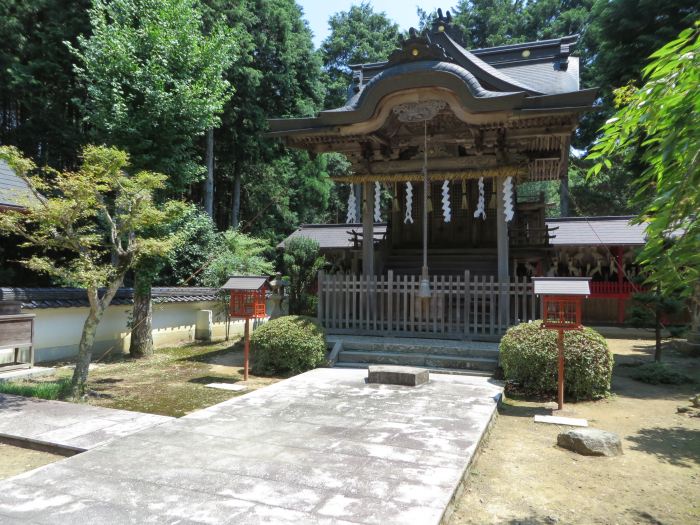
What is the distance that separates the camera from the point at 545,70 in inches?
475

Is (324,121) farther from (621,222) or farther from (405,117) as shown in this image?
(621,222)

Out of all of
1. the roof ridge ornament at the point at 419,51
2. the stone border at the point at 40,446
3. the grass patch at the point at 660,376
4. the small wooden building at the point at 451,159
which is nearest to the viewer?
the stone border at the point at 40,446

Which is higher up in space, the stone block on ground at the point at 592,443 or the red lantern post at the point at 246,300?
the red lantern post at the point at 246,300

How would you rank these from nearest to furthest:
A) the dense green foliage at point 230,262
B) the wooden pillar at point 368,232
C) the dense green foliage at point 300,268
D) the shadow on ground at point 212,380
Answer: the shadow on ground at point 212,380
the wooden pillar at point 368,232
the dense green foliage at point 300,268
the dense green foliage at point 230,262

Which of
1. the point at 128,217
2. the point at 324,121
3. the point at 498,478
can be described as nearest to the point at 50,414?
the point at 128,217

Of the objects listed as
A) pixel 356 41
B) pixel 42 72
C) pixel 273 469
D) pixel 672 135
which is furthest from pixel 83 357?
pixel 356 41

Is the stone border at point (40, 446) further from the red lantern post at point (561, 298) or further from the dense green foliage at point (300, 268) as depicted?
the dense green foliage at point (300, 268)

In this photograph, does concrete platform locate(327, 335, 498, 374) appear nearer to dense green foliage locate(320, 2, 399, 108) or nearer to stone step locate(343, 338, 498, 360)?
stone step locate(343, 338, 498, 360)

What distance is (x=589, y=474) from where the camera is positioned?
4219 millimetres

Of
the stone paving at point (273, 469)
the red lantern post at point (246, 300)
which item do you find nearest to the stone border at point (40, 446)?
the stone paving at point (273, 469)

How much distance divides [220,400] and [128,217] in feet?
9.89

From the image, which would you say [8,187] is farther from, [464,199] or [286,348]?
[464,199]

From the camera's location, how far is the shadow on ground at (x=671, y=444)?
4742mm

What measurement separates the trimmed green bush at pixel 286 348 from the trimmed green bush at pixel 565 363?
342 cm
